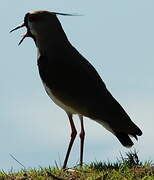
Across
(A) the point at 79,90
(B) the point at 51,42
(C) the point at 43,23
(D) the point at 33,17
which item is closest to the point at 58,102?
(A) the point at 79,90

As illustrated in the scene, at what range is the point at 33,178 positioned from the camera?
741cm

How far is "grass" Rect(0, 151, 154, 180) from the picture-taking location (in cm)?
722

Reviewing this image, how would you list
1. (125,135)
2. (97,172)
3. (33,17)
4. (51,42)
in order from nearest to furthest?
(97,172) → (125,135) → (51,42) → (33,17)

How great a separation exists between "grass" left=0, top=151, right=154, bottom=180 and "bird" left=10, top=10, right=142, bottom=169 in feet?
1.58

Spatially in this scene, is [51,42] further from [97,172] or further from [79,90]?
[97,172]

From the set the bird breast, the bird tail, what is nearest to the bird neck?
the bird breast

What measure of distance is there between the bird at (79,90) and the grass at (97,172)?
480 mm

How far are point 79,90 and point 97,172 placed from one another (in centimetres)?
149

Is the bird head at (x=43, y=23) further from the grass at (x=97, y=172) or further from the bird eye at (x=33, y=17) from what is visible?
the grass at (x=97, y=172)

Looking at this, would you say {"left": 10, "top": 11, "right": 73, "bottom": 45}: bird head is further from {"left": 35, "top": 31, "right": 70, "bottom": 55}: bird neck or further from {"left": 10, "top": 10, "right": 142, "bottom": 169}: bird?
{"left": 10, "top": 10, "right": 142, "bottom": 169}: bird

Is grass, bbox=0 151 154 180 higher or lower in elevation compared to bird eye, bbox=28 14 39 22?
lower

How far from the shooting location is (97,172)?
7.46 meters

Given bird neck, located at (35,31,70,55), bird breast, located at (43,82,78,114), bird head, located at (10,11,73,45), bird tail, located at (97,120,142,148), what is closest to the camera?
bird tail, located at (97,120,142,148)

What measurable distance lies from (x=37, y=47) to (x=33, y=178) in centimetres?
225
